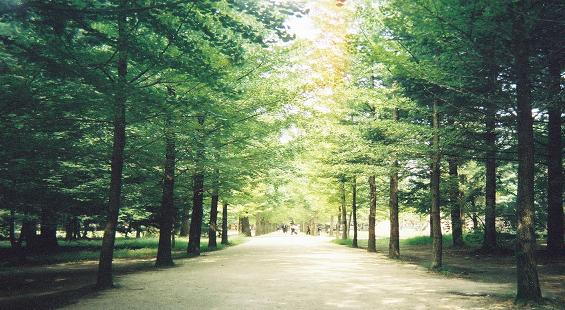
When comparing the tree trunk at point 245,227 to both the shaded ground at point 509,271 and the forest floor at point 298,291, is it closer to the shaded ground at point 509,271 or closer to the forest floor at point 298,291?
the shaded ground at point 509,271

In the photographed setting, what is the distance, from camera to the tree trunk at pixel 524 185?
7164 millimetres

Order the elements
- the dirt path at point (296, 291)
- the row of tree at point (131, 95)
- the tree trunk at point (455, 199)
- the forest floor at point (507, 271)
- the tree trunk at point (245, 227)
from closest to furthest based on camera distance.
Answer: the row of tree at point (131, 95) < the dirt path at point (296, 291) < the forest floor at point (507, 271) < the tree trunk at point (455, 199) < the tree trunk at point (245, 227)

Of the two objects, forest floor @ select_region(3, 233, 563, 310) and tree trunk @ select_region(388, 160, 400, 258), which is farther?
tree trunk @ select_region(388, 160, 400, 258)

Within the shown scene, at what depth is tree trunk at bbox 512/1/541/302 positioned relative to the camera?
23.5 ft

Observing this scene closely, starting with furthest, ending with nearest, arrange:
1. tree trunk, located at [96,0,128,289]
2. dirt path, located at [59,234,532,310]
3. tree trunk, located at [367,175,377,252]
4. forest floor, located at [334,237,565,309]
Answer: tree trunk, located at [367,175,377,252] → forest floor, located at [334,237,565,309] → tree trunk, located at [96,0,128,289] → dirt path, located at [59,234,532,310]

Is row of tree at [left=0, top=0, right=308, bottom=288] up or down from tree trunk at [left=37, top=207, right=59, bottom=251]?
up

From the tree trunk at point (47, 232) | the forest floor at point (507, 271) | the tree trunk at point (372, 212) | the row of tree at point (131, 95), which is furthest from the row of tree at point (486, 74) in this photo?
the tree trunk at point (47, 232)

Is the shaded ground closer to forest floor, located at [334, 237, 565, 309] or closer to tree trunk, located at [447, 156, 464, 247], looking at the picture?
forest floor, located at [334, 237, 565, 309]

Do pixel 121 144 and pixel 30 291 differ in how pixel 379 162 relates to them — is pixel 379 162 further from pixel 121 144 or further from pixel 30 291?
pixel 30 291

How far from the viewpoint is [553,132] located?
1500 centimetres

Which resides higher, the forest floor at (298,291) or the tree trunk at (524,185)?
the tree trunk at (524,185)

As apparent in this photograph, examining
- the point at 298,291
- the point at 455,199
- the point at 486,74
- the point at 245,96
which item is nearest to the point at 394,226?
the point at 455,199

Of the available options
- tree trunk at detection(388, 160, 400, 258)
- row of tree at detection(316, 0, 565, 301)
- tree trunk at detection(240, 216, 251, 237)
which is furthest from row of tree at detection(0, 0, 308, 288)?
tree trunk at detection(240, 216, 251, 237)

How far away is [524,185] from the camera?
7.57 m
